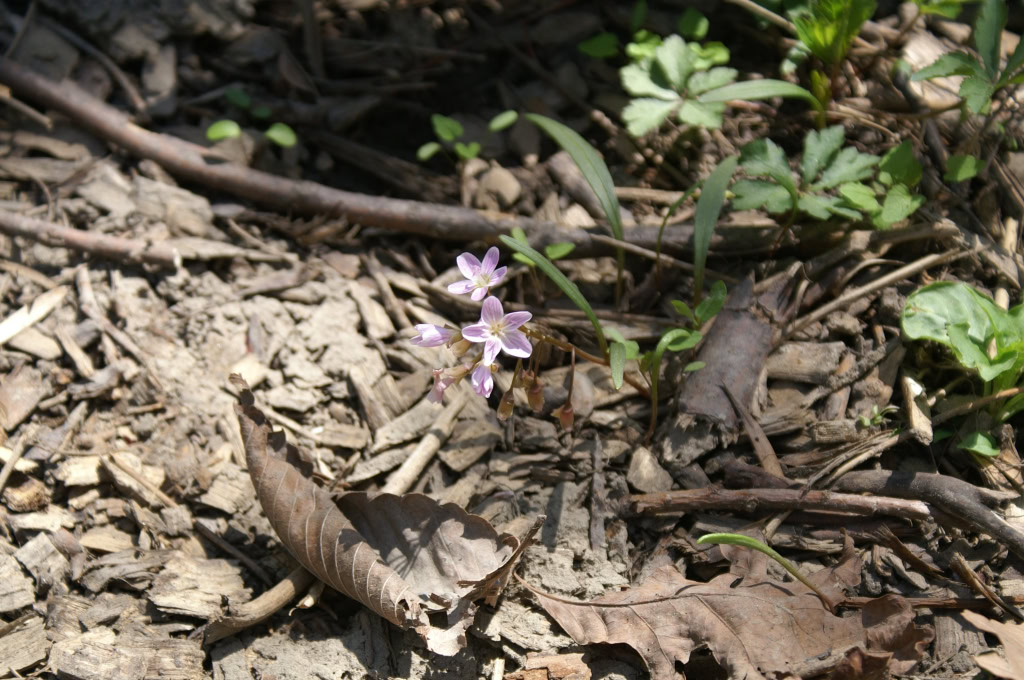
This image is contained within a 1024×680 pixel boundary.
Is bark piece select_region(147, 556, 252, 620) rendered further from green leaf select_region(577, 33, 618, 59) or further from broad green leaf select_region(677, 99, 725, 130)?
green leaf select_region(577, 33, 618, 59)

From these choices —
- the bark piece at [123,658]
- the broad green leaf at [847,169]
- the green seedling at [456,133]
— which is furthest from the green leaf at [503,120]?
the bark piece at [123,658]

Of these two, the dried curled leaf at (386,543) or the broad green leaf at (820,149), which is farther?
the broad green leaf at (820,149)

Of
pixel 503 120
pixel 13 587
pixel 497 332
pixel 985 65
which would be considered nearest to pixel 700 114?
pixel 503 120

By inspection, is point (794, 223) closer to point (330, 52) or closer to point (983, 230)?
point (983, 230)

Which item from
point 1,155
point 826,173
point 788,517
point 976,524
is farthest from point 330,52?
point 976,524

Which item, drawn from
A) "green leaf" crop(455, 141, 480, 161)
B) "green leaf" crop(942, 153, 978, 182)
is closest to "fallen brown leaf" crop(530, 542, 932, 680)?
"green leaf" crop(942, 153, 978, 182)

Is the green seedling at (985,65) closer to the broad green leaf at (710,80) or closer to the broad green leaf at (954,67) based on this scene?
the broad green leaf at (954,67)
